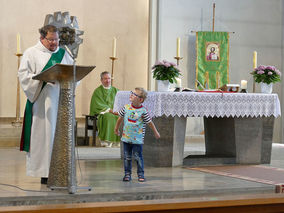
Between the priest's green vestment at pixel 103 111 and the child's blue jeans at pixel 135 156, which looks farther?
the priest's green vestment at pixel 103 111

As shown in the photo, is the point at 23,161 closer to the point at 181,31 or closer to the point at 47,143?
the point at 47,143

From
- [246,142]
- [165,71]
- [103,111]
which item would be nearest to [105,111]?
[103,111]

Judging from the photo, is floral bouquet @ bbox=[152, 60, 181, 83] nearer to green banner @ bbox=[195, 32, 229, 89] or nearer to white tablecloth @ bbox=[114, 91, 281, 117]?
white tablecloth @ bbox=[114, 91, 281, 117]

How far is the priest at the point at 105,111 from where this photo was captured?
11.1 m

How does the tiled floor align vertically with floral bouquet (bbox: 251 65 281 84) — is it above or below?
below

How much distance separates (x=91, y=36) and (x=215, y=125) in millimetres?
5632

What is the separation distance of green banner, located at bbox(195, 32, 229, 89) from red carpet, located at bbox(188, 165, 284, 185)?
18.2ft

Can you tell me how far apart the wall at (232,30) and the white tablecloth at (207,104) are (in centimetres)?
541

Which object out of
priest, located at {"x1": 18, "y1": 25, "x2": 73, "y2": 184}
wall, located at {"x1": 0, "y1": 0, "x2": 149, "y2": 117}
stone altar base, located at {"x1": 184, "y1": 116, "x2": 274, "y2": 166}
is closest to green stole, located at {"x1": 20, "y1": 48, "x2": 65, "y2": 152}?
priest, located at {"x1": 18, "y1": 25, "x2": 73, "y2": 184}

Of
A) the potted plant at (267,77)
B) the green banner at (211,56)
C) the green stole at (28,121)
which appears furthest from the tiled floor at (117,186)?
the green banner at (211,56)

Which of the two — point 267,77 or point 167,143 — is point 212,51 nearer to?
point 267,77

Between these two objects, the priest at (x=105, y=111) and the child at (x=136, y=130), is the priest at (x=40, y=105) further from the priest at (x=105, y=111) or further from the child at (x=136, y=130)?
the priest at (x=105, y=111)

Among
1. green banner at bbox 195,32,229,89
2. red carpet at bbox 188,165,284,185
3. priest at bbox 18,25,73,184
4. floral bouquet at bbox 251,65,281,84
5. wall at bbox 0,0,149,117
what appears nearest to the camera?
priest at bbox 18,25,73,184

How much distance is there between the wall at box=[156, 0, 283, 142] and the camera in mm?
13445
